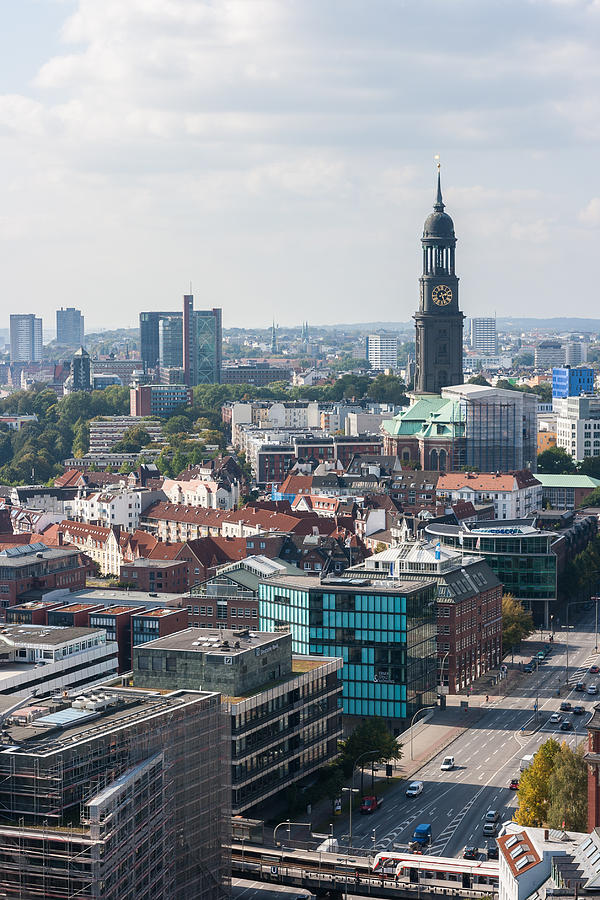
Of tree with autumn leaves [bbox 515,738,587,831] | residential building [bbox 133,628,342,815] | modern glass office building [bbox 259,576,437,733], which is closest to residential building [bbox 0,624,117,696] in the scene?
residential building [bbox 133,628,342,815]

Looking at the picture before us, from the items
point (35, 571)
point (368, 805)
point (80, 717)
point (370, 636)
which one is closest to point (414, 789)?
point (368, 805)

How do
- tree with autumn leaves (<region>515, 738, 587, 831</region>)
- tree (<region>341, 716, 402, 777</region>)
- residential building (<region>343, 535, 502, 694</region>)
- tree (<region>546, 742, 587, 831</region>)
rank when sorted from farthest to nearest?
residential building (<region>343, 535, 502, 694</region>) → tree (<region>341, 716, 402, 777</region>) → tree with autumn leaves (<region>515, 738, 587, 831</region>) → tree (<region>546, 742, 587, 831</region>)

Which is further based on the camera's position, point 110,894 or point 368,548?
point 368,548

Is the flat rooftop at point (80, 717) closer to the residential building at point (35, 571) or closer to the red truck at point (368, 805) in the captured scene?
the red truck at point (368, 805)

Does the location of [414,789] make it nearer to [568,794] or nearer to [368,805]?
[368,805]

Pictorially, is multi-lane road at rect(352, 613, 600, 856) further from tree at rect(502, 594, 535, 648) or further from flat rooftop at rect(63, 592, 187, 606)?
flat rooftop at rect(63, 592, 187, 606)

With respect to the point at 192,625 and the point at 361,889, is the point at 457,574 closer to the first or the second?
the point at 192,625

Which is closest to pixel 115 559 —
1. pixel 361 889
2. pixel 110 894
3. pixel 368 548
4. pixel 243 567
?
pixel 368 548

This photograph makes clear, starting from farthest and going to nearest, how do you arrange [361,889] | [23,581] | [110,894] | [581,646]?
[581,646]
[23,581]
[361,889]
[110,894]
